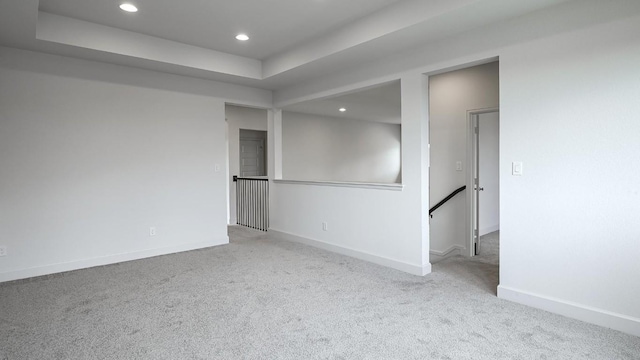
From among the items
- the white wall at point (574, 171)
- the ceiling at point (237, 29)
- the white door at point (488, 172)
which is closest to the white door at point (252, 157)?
the ceiling at point (237, 29)

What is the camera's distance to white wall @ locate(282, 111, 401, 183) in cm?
773

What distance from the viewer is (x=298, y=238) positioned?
17.8 ft

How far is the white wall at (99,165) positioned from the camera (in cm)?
374

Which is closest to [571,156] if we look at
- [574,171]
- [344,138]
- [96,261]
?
[574,171]

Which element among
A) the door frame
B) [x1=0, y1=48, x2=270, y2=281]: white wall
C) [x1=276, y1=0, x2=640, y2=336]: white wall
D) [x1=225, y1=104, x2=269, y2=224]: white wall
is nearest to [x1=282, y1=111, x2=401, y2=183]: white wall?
[x1=225, y1=104, x2=269, y2=224]: white wall

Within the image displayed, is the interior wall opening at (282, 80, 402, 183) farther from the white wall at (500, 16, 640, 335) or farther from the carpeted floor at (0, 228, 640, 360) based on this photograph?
the carpeted floor at (0, 228, 640, 360)

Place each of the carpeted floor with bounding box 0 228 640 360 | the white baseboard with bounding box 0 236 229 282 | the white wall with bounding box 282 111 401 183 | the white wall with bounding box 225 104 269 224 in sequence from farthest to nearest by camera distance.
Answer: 1. the white wall with bounding box 282 111 401 183
2. the white wall with bounding box 225 104 269 224
3. the white baseboard with bounding box 0 236 229 282
4. the carpeted floor with bounding box 0 228 640 360

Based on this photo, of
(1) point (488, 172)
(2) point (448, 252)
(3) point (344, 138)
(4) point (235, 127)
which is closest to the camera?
(2) point (448, 252)

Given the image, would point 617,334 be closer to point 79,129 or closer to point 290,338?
point 290,338

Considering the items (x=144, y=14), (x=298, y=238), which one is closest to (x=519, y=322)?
(x=298, y=238)

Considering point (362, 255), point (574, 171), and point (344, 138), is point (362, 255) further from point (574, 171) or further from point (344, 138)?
point (344, 138)

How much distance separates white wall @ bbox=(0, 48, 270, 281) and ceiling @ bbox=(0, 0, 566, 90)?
37 centimetres

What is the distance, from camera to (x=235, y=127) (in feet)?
23.4

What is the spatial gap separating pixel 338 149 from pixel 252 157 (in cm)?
217
